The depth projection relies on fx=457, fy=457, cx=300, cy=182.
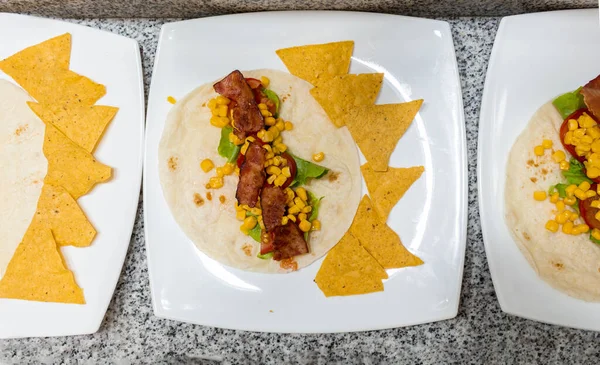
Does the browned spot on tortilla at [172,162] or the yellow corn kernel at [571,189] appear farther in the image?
the browned spot on tortilla at [172,162]

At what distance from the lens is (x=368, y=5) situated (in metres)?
1.87

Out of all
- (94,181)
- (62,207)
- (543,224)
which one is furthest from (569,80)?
(62,207)

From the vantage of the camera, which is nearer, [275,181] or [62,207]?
[275,181]

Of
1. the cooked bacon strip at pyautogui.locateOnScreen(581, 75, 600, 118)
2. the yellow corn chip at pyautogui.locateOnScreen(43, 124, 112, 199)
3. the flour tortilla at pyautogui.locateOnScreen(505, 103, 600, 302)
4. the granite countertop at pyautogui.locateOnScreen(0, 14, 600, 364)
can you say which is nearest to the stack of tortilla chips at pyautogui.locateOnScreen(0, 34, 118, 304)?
the yellow corn chip at pyautogui.locateOnScreen(43, 124, 112, 199)

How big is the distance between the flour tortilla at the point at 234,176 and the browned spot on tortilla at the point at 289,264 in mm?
17

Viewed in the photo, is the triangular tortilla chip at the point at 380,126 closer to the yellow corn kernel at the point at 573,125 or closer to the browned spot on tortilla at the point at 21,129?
the yellow corn kernel at the point at 573,125

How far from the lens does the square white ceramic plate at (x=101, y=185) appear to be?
6.25ft

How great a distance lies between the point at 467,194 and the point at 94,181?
1.53 meters

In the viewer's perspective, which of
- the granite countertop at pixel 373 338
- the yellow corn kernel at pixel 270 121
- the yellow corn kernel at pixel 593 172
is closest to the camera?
the yellow corn kernel at pixel 593 172

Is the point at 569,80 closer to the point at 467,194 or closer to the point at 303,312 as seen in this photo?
the point at 467,194

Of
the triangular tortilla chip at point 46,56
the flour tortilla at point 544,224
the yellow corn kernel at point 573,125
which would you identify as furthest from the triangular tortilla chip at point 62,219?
the yellow corn kernel at point 573,125

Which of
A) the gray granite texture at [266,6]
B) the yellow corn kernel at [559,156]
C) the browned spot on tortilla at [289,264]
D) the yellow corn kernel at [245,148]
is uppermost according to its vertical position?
the gray granite texture at [266,6]

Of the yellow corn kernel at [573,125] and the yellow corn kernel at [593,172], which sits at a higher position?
the yellow corn kernel at [573,125]

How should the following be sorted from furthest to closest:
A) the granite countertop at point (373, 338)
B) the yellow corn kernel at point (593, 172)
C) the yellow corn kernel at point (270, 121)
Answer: the granite countertop at point (373, 338) < the yellow corn kernel at point (270, 121) < the yellow corn kernel at point (593, 172)
